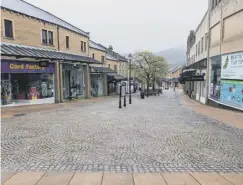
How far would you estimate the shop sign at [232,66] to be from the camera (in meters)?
13.6

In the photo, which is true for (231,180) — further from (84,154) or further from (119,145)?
(84,154)

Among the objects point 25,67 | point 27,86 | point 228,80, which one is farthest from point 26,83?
point 228,80

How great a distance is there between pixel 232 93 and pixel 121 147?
38.3 ft

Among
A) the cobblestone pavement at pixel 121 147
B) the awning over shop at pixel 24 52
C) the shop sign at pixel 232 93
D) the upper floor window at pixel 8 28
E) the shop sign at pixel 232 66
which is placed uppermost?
the upper floor window at pixel 8 28

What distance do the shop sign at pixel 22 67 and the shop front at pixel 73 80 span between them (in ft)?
10.2

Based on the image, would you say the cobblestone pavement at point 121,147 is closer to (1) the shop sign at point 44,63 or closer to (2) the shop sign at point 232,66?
(2) the shop sign at point 232,66

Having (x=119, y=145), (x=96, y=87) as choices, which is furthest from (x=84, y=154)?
(x=96, y=87)

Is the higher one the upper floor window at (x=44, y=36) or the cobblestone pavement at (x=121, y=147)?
the upper floor window at (x=44, y=36)

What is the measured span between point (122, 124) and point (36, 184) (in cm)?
594

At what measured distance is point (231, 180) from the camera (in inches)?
171

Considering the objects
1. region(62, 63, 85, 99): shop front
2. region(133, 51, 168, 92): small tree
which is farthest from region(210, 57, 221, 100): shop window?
region(133, 51, 168, 92): small tree

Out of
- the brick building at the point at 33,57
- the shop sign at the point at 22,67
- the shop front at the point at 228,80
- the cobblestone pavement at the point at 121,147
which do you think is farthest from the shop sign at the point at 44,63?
the shop front at the point at 228,80

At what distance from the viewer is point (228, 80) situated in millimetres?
15164

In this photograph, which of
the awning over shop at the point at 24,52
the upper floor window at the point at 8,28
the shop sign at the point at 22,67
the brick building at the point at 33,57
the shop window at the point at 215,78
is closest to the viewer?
the awning over shop at the point at 24,52
